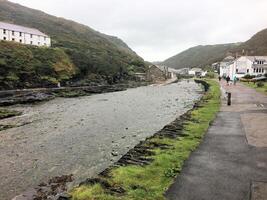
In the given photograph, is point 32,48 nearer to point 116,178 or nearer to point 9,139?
point 9,139

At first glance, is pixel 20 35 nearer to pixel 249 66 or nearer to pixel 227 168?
pixel 249 66

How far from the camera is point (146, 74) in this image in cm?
14588

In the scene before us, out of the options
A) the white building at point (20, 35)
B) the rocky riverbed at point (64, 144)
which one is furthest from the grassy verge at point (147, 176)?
the white building at point (20, 35)

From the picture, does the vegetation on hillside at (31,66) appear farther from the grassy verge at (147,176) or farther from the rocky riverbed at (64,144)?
the grassy verge at (147,176)

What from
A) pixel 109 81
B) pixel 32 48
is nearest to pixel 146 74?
pixel 109 81

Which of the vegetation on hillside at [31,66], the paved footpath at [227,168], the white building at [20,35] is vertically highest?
the white building at [20,35]

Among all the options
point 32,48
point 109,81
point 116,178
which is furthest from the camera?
point 109,81

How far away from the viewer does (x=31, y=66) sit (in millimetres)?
84375

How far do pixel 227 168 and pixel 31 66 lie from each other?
80126 mm

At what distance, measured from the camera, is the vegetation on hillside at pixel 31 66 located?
73750 mm

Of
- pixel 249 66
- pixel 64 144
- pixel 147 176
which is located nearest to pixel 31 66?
pixel 64 144

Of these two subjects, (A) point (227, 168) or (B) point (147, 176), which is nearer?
(B) point (147, 176)

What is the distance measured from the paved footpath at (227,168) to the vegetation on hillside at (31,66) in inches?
2415

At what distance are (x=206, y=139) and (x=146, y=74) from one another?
425 ft
